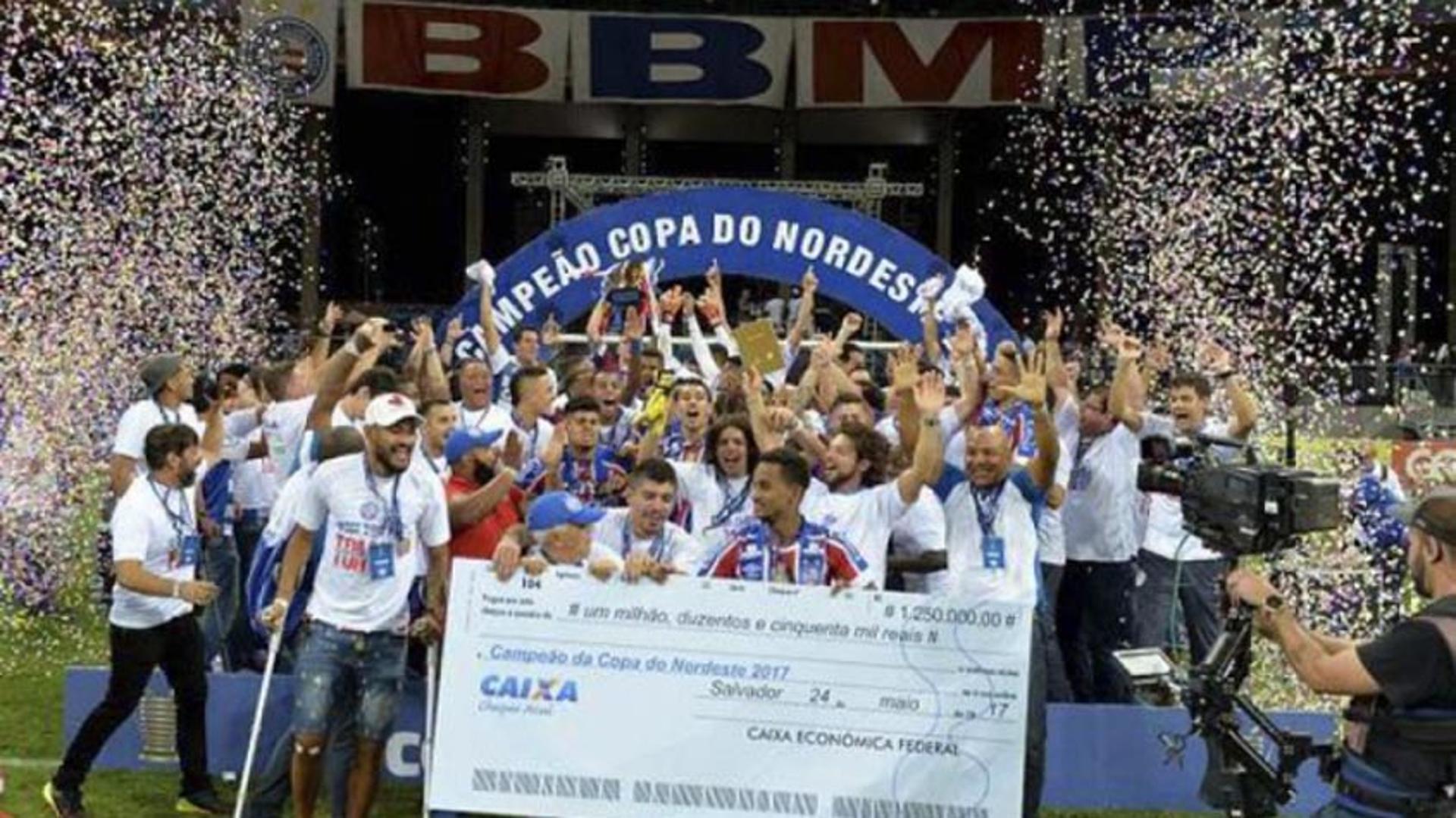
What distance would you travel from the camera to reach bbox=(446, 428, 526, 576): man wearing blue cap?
7527 millimetres

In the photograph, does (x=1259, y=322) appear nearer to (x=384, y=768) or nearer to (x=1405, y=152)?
(x=1405, y=152)

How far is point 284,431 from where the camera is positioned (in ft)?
31.3

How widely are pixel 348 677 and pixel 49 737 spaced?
298cm

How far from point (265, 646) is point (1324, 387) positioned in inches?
767

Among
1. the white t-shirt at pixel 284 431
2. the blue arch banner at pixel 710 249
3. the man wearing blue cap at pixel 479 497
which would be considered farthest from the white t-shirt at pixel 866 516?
the blue arch banner at pixel 710 249

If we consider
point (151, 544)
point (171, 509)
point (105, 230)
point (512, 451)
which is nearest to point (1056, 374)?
point (512, 451)

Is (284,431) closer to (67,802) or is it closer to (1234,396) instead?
(67,802)

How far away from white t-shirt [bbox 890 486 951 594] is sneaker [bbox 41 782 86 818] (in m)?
3.28

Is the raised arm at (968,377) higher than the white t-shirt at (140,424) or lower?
higher

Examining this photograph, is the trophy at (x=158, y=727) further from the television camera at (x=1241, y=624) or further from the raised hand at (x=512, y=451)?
the television camera at (x=1241, y=624)

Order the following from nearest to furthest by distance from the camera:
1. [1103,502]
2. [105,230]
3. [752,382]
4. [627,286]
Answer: [752,382]
[1103,502]
[627,286]
[105,230]

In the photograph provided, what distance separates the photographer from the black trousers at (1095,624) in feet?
30.3

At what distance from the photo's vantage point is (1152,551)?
941cm

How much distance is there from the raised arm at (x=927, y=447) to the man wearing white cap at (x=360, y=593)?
69.9 inches
